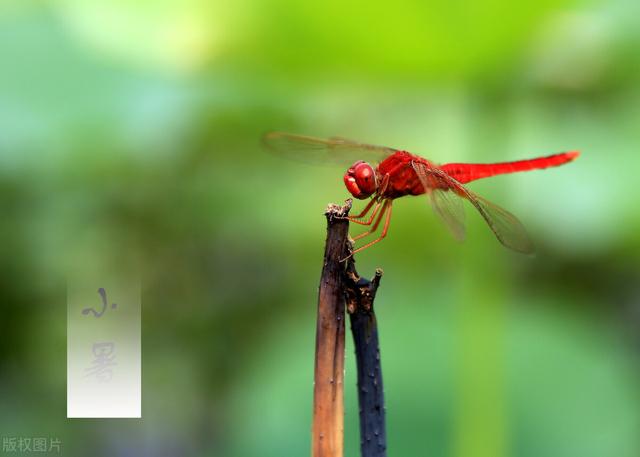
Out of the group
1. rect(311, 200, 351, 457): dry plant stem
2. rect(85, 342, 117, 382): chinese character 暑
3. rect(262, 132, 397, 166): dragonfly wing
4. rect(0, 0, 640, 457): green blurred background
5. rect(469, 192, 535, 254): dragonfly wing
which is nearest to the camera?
rect(311, 200, 351, 457): dry plant stem

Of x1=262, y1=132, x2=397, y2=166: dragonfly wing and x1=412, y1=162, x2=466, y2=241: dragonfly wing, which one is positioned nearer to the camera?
x1=412, y1=162, x2=466, y2=241: dragonfly wing

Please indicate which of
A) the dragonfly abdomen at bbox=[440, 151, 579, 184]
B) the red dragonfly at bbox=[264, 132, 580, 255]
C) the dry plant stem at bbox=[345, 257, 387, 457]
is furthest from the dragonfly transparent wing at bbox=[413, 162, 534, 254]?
the dry plant stem at bbox=[345, 257, 387, 457]

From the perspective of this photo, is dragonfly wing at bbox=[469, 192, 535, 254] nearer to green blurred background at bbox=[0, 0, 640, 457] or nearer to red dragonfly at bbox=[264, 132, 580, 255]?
red dragonfly at bbox=[264, 132, 580, 255]

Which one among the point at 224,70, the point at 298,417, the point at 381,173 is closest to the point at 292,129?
the point at 224,70

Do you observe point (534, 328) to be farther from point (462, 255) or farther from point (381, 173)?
point (381, 173)

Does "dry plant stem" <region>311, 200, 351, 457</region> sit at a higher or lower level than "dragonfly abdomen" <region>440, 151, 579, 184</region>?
lower

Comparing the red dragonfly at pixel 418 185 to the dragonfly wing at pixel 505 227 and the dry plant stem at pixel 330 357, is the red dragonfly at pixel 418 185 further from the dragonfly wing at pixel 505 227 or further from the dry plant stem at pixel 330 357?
the dry plant stem at pixel 330 357

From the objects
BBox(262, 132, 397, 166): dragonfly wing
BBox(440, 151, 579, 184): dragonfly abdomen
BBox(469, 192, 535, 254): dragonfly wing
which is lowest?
BBox(469, 192, 535, 254): dragonfly wing
